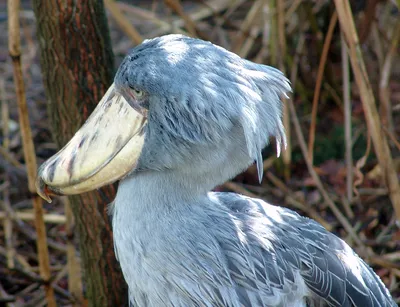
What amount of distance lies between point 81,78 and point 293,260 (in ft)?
2.82

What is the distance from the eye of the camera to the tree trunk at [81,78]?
6.57 ft

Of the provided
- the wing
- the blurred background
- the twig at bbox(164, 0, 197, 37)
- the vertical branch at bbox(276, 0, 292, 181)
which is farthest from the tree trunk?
the vertical branch at bbox(276, 0, 292, 181)

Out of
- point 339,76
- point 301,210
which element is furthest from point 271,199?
point 339,76

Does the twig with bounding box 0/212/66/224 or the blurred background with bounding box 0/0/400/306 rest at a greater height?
the blurred background with bounding box 0/0/400/306

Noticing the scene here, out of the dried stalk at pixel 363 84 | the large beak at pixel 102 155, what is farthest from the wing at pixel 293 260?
the dried stalk at pixel 363 84

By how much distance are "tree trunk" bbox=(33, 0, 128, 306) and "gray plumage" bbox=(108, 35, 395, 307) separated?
1.38 ft

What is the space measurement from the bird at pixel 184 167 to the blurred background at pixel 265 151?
19.4 inches

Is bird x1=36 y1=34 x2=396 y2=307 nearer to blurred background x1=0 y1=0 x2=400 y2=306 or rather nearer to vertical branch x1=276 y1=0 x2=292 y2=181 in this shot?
blurred background x1=0 y1=0 x2=400 y2=306

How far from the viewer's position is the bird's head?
57.9 inches

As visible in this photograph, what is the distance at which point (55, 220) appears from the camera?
296 centimetres

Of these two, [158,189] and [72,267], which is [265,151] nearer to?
[72,267]

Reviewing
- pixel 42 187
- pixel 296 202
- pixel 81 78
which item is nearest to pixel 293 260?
pixel 42 187

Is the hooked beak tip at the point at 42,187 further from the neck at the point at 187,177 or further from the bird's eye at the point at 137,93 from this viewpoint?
the bird's eye at the point at 137,93

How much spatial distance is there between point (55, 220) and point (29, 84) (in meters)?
1.19
